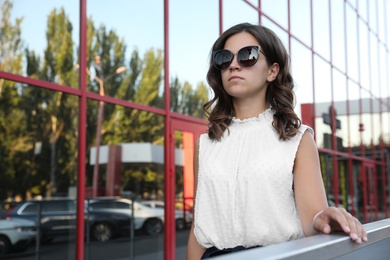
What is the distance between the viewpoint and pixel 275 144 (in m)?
1.54

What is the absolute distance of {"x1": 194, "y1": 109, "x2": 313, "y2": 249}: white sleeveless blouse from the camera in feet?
4.82

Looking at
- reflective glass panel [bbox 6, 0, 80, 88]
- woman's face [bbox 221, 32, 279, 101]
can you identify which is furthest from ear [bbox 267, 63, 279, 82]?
reflective glass panel [bbox 6, 0, 80, 88]

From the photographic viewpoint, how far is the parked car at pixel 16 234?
899 cm

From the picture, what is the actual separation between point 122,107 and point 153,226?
1751 millimetres

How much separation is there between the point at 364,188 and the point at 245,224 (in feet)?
51.3

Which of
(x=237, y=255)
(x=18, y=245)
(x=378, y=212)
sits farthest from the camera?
(x=378, y=212)

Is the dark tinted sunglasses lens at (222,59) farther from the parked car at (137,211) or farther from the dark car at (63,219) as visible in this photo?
the dark car at (63,219)

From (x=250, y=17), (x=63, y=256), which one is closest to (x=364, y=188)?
(x=250, y=17)

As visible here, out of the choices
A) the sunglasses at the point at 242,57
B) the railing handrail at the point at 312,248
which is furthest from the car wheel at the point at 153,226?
the railing handrail at the point at 312,248

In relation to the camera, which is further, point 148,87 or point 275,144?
point 148,87

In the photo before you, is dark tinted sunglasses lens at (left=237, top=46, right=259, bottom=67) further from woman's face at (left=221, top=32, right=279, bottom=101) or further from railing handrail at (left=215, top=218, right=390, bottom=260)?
railing handrail at (left=215, top=218, right=390, bottom=260)

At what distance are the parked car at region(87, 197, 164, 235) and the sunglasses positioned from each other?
20.6 feet

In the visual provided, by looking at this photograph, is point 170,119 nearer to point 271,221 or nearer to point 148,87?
point 148,87

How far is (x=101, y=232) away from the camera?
9102mm
